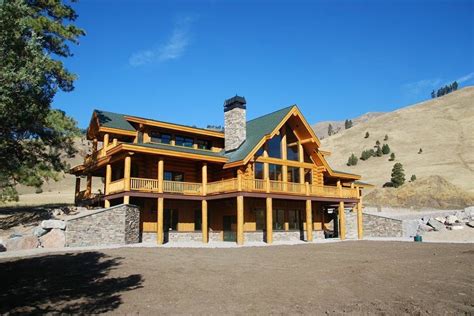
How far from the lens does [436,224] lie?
122 ft

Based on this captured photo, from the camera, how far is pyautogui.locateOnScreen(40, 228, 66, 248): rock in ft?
65.1

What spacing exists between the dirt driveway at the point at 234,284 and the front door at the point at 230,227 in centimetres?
1022

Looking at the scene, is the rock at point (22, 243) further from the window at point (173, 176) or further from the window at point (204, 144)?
the window at point (204, 144)

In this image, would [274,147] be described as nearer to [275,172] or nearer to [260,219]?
[275,172]

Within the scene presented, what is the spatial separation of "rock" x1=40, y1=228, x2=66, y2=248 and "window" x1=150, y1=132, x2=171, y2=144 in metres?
10.3

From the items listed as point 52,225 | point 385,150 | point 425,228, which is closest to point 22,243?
point 52,225

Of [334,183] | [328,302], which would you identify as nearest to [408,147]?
[334,183]

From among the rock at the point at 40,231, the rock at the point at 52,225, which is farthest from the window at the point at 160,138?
the rock at the point at 40,231

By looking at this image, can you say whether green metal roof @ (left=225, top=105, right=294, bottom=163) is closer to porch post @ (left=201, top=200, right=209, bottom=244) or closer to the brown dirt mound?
porch post @ (left=201, top=200, right=209, bottom=244)

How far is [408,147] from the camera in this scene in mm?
92312

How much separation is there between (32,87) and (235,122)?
18.4 meters

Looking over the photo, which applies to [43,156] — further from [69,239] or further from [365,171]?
[365,171]

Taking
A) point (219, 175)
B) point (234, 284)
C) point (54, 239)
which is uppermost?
point (219, 175)

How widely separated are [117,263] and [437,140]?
9417cm
